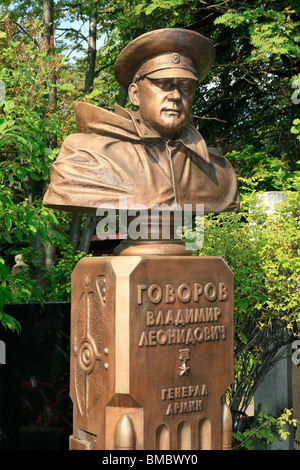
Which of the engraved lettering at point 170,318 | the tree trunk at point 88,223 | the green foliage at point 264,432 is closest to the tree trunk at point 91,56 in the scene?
the tree trunk at point 88,223

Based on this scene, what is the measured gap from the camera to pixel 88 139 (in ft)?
10.7

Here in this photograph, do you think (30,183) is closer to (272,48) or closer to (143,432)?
(272,48)

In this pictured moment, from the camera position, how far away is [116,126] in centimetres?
328

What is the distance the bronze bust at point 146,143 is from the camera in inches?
121

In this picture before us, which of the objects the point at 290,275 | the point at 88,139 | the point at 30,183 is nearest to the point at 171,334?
the point at 88,139

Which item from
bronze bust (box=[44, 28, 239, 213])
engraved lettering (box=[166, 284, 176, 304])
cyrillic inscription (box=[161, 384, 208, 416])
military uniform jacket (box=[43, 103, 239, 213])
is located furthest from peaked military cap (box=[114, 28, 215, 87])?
cyrillic inscription (box=[161, 384, 208, 416])

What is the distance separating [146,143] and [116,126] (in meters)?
0.21

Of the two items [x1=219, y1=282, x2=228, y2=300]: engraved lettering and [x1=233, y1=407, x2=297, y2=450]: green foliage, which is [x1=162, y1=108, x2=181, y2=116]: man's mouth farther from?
[x1=233, y1=407, x2=297, y2=450]: green foliage

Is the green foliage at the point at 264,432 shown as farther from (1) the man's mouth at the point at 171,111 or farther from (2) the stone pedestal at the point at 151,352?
(1) the man's mouth at the point at 171,111

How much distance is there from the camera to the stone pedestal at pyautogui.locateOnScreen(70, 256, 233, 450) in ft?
9.34

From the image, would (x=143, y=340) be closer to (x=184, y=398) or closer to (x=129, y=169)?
(x=184, y=398)

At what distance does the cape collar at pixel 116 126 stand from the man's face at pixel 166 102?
8 cm

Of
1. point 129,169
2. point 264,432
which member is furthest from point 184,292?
point 264,432

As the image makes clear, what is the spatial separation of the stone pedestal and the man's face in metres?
0.80
